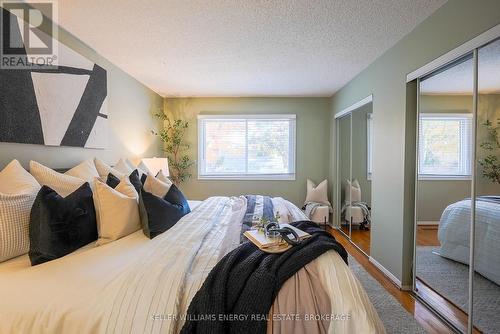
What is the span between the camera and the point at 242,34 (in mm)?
2303

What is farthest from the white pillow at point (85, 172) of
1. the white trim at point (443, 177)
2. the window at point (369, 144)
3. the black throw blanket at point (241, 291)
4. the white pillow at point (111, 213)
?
the window at point (369, 144)

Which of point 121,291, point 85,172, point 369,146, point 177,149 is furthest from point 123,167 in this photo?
point 369,146

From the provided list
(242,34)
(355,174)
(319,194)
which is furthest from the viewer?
(319,194)

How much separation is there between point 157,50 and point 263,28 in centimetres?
121

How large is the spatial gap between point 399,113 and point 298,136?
7.33 feet

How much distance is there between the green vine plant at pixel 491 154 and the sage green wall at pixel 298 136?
302 centimetres

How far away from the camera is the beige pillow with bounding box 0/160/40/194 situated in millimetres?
1439

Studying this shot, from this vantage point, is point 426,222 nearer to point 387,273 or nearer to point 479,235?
point 479,235

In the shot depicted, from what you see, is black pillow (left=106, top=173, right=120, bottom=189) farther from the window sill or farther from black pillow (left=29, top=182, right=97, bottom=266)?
the window sill

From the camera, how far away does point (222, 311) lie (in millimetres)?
1058

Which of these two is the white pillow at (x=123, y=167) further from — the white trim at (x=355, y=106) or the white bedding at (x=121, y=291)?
the white trim at (x=355, y=106)

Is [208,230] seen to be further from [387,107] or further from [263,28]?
[387,107]

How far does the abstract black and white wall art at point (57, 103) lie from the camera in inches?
68.8

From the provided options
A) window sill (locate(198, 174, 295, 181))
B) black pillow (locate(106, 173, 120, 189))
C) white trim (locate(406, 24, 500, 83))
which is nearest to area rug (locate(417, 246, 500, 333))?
white trim (locate(406, 24, 500, 83))
